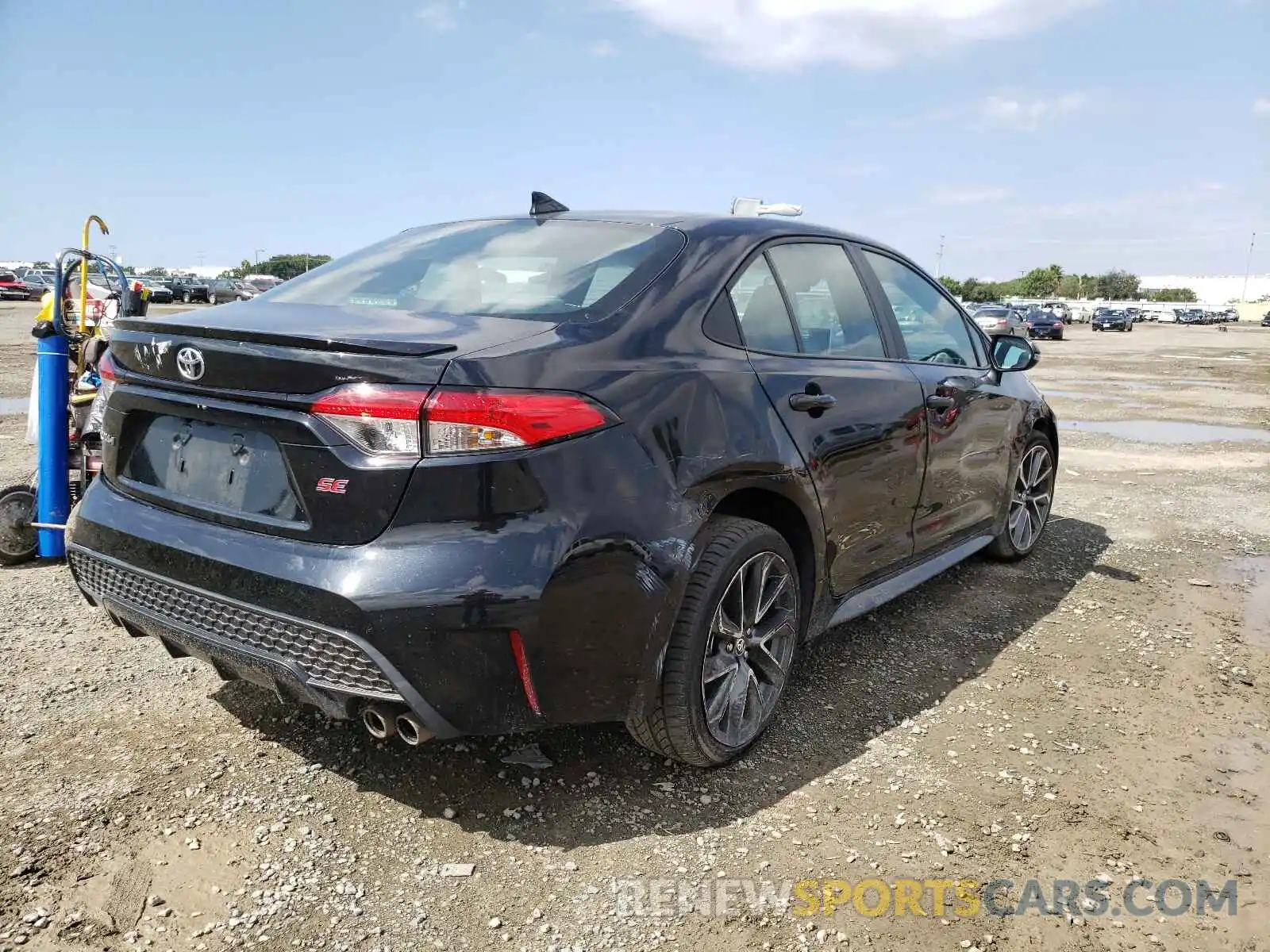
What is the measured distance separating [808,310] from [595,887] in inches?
79.6

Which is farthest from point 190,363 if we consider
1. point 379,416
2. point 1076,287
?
point 1076,287

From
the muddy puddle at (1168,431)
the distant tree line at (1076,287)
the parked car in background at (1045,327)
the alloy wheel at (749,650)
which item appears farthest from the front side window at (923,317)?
the distant tree line at (1076,287)

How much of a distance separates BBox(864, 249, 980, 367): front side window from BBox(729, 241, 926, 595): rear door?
0.26 metres

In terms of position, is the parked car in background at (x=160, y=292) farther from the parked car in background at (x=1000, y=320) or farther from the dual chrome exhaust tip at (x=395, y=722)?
the dual chrome exhaust tip at (x=395, y=722)

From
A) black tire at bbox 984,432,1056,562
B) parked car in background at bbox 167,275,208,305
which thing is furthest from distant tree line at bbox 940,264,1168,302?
black tire at bbox 984,432,1056,562

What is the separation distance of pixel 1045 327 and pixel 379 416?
40.3 metres

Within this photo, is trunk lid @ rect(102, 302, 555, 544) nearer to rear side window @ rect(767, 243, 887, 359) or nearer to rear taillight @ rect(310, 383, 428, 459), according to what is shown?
rear taillight @ rect(310, 383, 428, 459)

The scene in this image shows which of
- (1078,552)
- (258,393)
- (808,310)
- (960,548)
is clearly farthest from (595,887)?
(1078,552)

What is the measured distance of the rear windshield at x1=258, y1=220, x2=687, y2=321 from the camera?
2711 mm

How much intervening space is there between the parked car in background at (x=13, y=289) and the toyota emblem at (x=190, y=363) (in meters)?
50.5

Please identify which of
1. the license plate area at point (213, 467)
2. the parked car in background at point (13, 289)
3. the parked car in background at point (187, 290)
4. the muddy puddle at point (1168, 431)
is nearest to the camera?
the license plate area at point (213, 467)

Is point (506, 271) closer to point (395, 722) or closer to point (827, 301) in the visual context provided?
point (827, 301)

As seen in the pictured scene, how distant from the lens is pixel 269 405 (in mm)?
2309

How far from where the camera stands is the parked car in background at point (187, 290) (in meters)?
51.4
